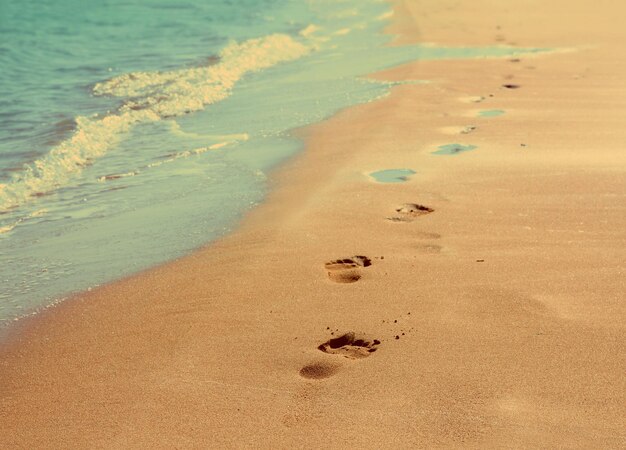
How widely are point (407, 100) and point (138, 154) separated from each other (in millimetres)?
2423

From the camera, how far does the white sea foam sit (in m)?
6.07

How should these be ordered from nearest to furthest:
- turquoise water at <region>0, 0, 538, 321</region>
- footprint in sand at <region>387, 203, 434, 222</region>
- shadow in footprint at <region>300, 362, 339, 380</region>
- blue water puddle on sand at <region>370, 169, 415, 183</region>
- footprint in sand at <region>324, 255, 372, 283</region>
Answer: shadow in footprint at <region>300, 362, 339, 380</region> → footprint in sand at <region>324, 255, 372, 283</region> → footprint in sand at <region>387, 203, 434, 222</region> → turquoise water at <region>0, 0, 538, 321</region> → blue water puddle on sand at <region>370, 169, 415, 183</region>

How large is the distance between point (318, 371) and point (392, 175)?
2.33 meters

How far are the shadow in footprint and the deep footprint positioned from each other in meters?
0.09

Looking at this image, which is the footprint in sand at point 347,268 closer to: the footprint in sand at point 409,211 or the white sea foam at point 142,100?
the footprint in sand at point 409,211

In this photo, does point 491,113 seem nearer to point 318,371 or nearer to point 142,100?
point 142,100

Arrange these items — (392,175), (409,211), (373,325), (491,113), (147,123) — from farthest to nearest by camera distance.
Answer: (147,123), (491,113), (392,175), (409,211), (373,325)

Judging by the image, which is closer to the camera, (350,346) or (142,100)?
(350,346)

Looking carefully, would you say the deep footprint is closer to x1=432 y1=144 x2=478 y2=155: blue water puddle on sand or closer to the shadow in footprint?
the shadow in footprint

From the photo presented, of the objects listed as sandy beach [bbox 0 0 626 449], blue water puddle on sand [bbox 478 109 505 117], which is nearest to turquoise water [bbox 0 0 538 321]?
sandy beach [bbox 0 0 626 449]

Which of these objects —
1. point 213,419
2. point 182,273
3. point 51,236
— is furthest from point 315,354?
point 51,236

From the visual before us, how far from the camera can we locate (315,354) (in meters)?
3.06

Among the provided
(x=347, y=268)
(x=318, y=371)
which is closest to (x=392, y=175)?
(x=347, y=268)

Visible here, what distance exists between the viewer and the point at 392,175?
5.07 meters
